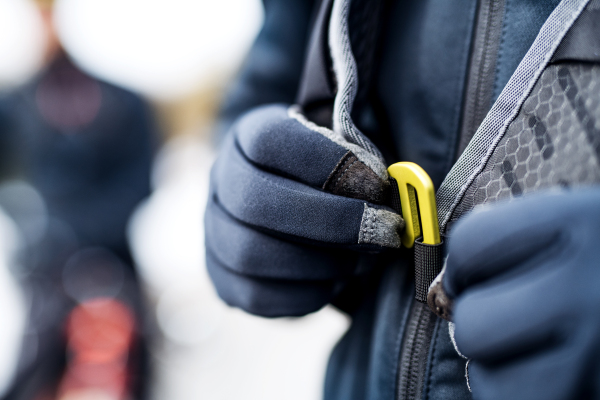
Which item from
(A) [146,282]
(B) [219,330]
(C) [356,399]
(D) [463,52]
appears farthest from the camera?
(A) [146,282]

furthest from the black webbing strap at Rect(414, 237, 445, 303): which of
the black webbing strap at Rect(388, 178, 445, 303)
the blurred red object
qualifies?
the blurred red object

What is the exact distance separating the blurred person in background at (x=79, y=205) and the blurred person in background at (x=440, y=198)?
106 centimetres

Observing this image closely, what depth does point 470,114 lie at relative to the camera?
14.0 inches

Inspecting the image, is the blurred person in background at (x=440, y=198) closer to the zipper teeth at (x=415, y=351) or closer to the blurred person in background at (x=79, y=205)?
the zipper teeth at (x=415, y=351)

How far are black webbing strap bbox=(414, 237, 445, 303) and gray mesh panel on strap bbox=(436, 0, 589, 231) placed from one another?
3cm

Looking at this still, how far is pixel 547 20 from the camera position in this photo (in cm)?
30

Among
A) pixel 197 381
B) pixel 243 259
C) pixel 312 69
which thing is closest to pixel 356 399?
pixel 243 259

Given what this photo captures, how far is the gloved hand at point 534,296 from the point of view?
0.21 meters

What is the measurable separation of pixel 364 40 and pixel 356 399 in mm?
441

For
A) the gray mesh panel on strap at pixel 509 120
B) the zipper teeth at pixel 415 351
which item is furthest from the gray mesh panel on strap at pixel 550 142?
the zipper teeth at pixel 415 351

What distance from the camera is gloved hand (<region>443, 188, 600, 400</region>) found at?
21 centimetres

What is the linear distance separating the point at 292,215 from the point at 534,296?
0.20 metres

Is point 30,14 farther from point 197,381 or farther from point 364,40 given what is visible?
point 364,40

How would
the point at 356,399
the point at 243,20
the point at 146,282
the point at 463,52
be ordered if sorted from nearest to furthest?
the point at 463,52 → the point at 356,399 → the point at 146,282 → the point at 243,20
